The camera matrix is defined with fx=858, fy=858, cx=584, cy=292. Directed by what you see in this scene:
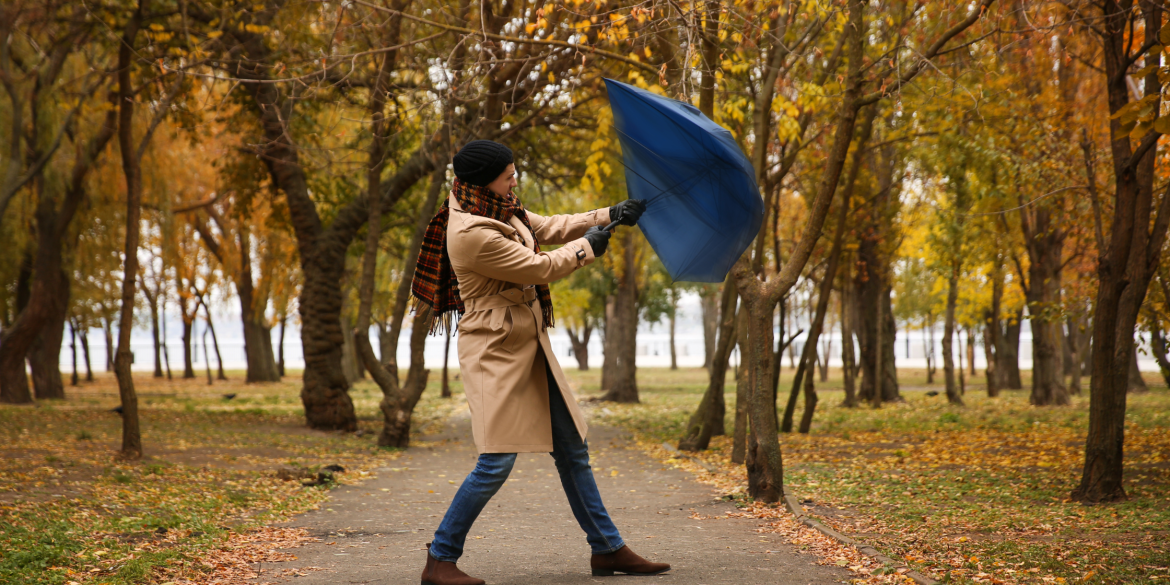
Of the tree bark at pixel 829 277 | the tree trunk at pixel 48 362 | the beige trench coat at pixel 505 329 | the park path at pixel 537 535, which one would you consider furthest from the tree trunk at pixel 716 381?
the tree trunk at pixel 48 362

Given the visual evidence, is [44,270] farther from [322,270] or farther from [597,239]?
[597,239]

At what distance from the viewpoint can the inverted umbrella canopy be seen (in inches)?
188

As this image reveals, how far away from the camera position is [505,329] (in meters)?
4.11

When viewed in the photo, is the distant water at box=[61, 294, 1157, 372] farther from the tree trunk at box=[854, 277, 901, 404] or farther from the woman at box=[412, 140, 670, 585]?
the woman at box=[412, 140, 670, 585]

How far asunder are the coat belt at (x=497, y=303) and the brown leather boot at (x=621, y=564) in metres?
1.31

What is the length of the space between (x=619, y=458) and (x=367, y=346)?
12.9 ft

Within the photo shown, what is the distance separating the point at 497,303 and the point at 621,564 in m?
1.47

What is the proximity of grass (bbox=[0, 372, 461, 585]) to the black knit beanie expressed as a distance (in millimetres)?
2648

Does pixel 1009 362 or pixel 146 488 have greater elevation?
pixel 146 488

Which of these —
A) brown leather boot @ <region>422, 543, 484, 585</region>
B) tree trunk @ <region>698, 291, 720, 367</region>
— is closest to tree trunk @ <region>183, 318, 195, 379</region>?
tree trunk @ <region>698, 291, 720, 367</region>

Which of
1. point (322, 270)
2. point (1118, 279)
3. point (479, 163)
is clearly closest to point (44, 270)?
point (322, 270)

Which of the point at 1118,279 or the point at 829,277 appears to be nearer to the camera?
the point at 1118,279

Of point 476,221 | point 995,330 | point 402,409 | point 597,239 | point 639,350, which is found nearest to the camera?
point 476,221

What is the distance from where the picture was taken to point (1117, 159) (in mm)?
6707
